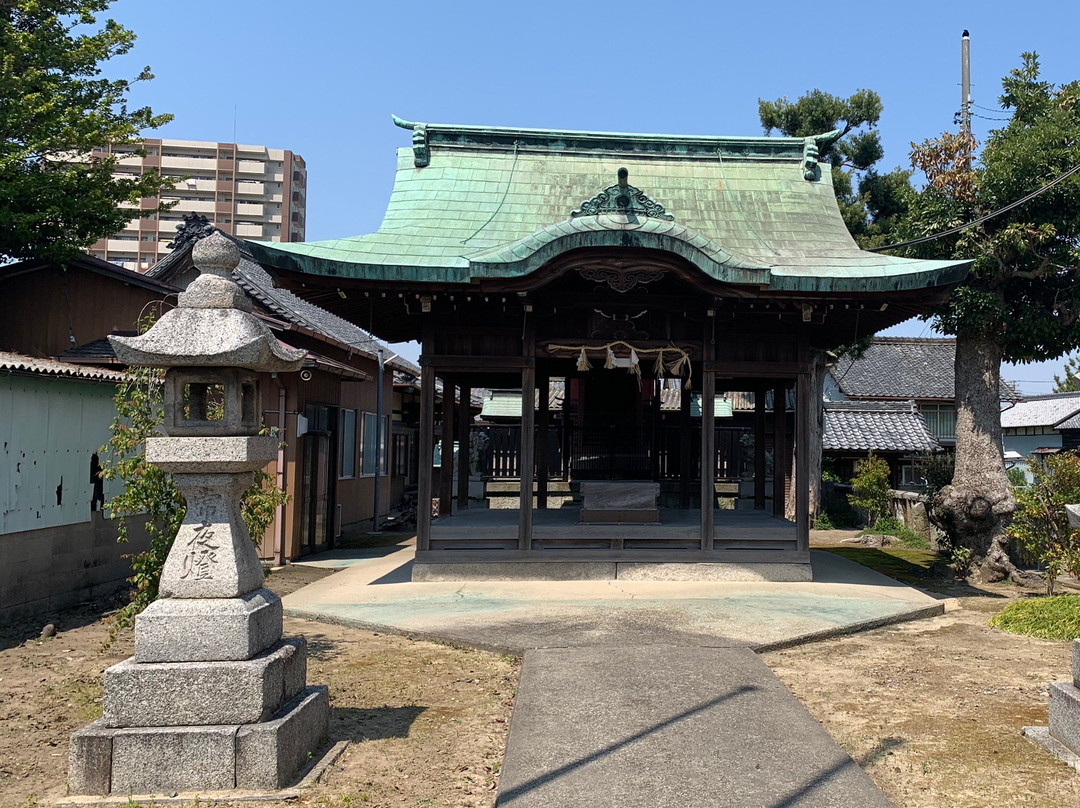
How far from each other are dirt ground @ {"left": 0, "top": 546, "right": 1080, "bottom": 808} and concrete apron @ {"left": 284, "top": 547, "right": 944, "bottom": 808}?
27 cm

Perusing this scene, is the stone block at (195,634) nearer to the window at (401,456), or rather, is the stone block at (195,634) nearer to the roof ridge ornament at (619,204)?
the roof ridge ornament at (619,204)

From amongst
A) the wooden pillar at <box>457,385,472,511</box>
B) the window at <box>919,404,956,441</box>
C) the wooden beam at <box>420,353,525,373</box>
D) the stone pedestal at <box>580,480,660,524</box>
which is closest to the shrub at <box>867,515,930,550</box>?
the stone pedestal at <box>580,480,660,524</box>

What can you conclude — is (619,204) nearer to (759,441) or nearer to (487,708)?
(759,441)

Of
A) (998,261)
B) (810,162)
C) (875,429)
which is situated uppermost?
(810,162)

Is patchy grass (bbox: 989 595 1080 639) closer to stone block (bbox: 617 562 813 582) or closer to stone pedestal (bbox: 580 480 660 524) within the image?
stone block (bbox: 617 562 813 582)

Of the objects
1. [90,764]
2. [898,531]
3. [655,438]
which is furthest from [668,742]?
[898,531]

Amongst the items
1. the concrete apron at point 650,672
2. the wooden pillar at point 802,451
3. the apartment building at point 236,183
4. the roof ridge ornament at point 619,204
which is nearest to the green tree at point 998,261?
the concrete apron at point 650,672

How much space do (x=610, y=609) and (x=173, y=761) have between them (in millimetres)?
5835

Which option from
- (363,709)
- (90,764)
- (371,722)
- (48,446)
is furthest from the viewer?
(48,446)

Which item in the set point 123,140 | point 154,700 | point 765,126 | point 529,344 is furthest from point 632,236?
point 765,126

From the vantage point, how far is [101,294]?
15164mm

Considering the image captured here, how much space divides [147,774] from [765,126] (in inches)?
964

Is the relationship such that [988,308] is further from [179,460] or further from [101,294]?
[101,294]

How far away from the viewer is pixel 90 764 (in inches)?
187
